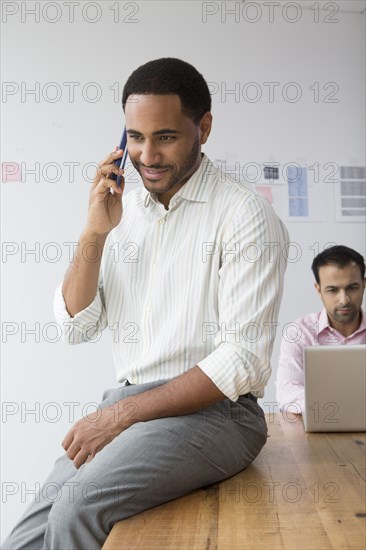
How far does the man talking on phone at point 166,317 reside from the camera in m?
1.34

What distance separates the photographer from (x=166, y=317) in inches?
62.8

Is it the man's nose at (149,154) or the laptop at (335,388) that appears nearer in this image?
the man's nose at (149,154)

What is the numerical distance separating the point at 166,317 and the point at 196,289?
92 mm

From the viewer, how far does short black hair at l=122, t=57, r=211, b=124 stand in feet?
5.38

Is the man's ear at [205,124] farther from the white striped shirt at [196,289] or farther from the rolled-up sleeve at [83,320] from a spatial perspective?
the rolled-up sleeve at [83,320]

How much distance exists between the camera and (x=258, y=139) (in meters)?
3.54

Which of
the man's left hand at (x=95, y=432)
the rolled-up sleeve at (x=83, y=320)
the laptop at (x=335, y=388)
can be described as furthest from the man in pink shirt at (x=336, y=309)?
the man's left hand at (x=95, y=432)

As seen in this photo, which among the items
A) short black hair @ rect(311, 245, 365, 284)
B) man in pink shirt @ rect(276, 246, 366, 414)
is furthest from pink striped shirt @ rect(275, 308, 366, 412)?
short black hair @ rect(311, 245, 365, 284)

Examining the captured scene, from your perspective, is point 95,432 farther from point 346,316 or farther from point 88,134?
point 88,134

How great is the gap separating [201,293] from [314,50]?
242 cm

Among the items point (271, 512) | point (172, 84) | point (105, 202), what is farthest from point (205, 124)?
point (271, 512)

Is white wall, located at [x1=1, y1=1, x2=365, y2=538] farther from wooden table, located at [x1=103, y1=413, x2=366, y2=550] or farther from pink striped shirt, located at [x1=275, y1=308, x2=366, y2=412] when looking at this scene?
wooden table, located at [x1=103, y1=413, x2=366, y2=550]

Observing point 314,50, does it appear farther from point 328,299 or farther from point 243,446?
point 243,446

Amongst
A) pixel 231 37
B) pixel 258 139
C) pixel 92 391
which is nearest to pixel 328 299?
pixel 258 139
